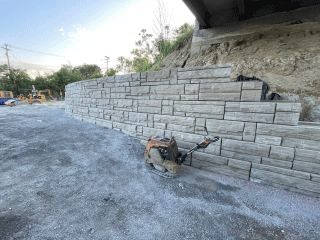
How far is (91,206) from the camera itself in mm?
1602

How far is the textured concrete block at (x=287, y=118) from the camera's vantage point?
187 centimetres

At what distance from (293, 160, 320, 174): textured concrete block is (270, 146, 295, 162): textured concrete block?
9 cm

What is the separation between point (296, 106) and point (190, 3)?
3.36m

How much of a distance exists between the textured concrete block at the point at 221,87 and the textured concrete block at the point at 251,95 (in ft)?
0.34

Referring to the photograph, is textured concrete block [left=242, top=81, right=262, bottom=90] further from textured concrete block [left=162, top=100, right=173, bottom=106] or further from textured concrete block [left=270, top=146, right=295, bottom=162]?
textured concrete block [left=162, top=100, right=173, bottom=106]

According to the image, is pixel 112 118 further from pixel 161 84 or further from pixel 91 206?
pixel 91 206

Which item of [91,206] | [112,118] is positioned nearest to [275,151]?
[91,206]

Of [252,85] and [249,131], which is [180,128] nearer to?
[249,131]

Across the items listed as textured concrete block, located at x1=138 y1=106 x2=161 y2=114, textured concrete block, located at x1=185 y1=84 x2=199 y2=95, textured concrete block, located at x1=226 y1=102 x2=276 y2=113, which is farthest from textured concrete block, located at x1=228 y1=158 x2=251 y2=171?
textured concrete block, located at x1=138 y1=106 x2=161 y2=114

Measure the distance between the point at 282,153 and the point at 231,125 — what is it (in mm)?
802

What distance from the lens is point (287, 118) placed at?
6.26 feet

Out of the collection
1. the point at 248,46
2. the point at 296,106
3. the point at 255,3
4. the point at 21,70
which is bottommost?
the point at 296,106

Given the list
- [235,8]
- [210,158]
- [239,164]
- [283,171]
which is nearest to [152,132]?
[210,158]

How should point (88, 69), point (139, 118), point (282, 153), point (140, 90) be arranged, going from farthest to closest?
1. point (88, 69)
2. point (139, 118)
3. point (140, 90)
4. point (282, 153)
